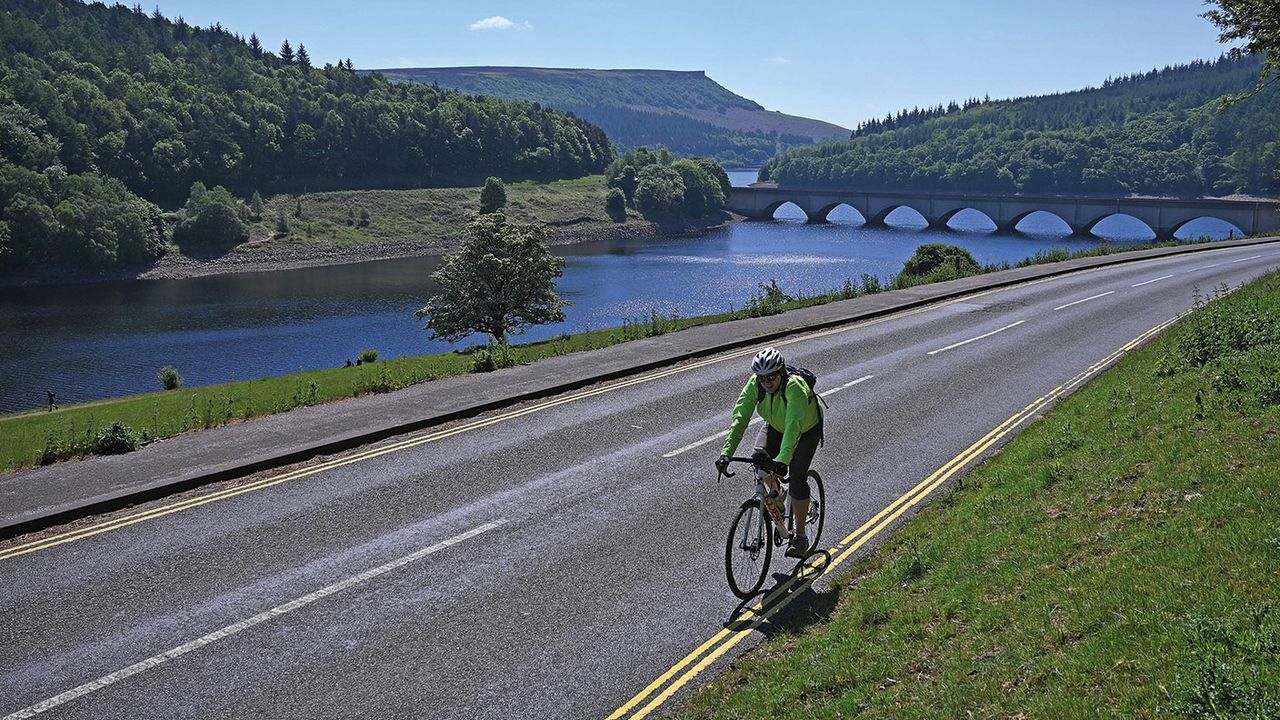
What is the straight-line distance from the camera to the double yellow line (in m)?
7.67

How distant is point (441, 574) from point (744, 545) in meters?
3.52

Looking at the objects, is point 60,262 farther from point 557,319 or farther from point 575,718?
point 575,718

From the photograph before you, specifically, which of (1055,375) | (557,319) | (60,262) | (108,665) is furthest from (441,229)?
(108,665)

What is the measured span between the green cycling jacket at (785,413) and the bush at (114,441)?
11035mm

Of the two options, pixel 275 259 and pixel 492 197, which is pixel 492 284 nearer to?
pixel 275 259

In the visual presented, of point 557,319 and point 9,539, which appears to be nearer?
point 9,539

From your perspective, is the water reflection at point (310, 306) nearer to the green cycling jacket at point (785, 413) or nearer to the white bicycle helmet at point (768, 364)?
the green cycling jacket at point (785, 413)

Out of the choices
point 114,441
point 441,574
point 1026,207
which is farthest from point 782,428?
point 1026,207

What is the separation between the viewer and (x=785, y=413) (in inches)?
361

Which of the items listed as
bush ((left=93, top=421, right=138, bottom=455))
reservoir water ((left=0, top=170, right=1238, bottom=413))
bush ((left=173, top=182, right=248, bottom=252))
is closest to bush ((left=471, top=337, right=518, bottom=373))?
bush ((left=93, top=421, right=138, bottom=455))

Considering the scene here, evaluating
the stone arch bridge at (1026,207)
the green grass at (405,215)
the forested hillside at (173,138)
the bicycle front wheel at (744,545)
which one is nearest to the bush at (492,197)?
the green grass at (405,215)

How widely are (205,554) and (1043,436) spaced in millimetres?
12548

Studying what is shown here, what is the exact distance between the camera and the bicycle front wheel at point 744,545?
9195 mm

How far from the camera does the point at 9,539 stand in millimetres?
10977
